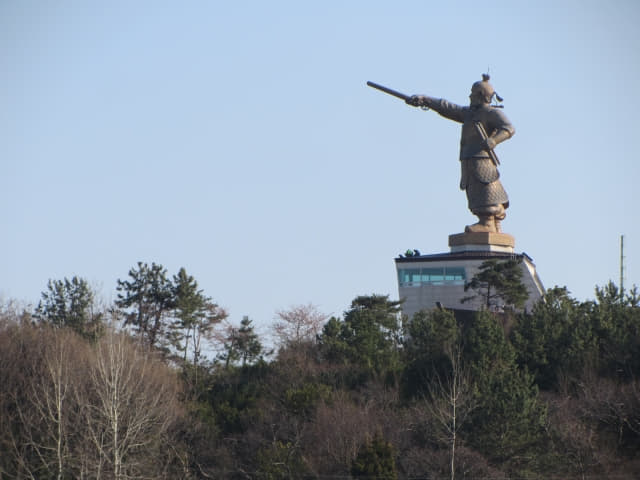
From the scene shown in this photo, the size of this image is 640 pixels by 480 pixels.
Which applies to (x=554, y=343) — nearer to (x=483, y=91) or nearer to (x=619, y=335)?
(x=619, y=335)

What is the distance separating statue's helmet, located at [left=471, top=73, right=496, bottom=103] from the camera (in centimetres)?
3991

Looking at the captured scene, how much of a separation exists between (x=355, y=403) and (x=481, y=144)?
1202cm

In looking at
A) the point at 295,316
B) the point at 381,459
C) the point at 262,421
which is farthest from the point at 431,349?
the point at 295,316

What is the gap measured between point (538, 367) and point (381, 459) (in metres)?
7.94

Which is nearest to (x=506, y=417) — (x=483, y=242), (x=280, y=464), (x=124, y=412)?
(x=280, y=464)

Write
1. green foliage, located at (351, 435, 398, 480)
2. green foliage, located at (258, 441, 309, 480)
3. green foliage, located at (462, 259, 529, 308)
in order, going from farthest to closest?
green foliage, located at (462, 259, 529, 308) < green foliage, located at (258, 441, 309, 480) < green foliage, located at (351, 435, 398, 480)

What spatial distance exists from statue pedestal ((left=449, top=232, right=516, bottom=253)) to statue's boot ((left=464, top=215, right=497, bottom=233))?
0.18 meters

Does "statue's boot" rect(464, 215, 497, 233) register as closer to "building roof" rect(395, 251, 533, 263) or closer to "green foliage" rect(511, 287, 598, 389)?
"building roof" rect(395, 251, 533, 263)

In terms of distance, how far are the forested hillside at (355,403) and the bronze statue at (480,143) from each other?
15.8 ft

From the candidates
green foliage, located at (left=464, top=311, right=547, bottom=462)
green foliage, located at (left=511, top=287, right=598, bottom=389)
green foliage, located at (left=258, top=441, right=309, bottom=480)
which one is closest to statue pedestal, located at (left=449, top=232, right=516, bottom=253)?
green foliage, located at (left=511, top=287, right=598, bottom=389)

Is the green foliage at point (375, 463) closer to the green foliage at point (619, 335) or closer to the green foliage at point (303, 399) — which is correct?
the green foliage at point (303, 399)

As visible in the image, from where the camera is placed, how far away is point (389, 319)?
3856cm

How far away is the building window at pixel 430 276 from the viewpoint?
41531 millimetres

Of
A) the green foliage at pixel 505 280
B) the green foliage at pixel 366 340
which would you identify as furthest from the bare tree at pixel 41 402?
the green foliage at pixel 505 280
